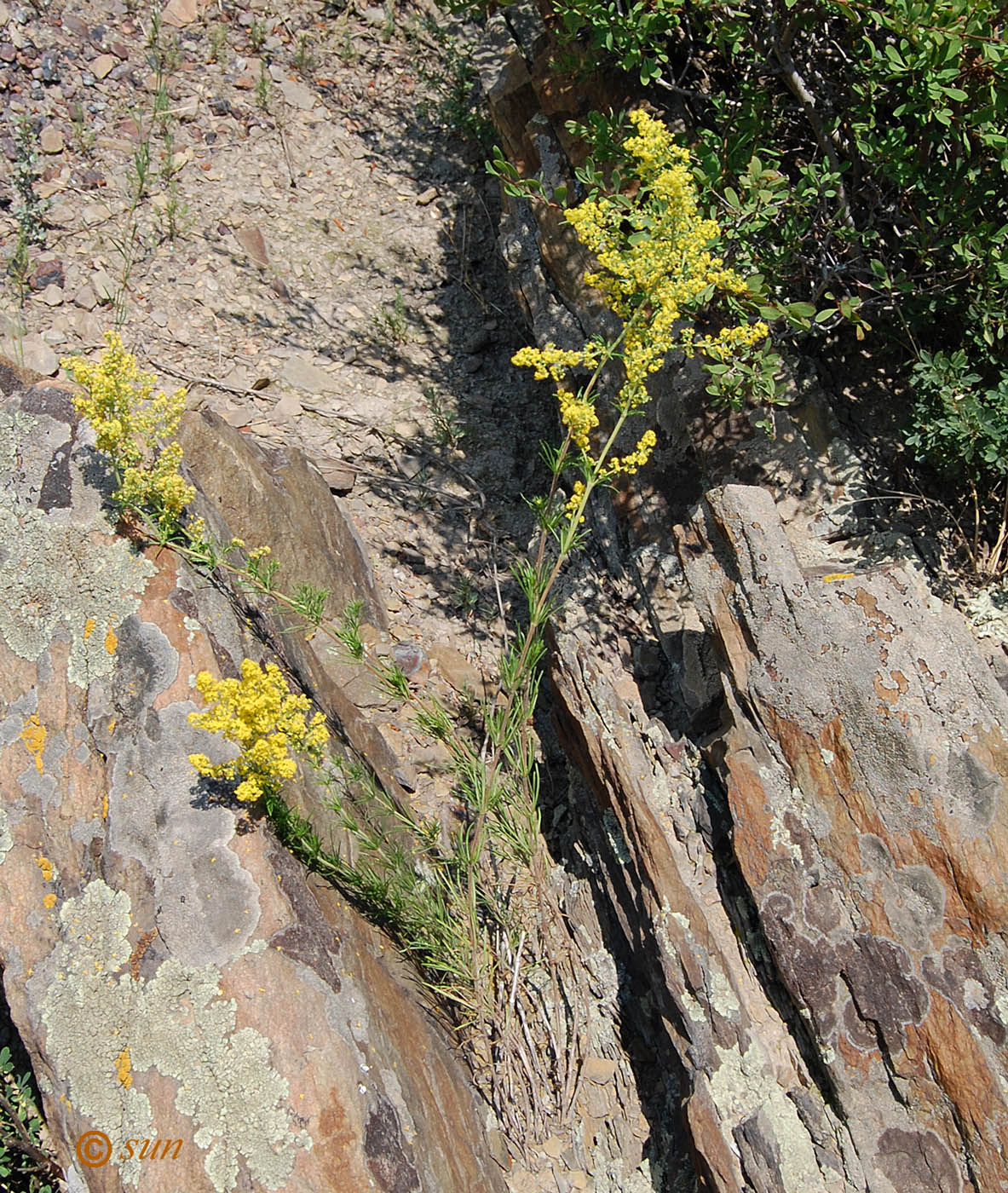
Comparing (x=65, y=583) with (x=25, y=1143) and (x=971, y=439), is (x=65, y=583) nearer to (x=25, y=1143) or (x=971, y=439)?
(x=25, y=1143)

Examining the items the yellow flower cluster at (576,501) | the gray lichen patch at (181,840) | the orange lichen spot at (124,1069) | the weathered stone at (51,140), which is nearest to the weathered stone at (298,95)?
the weathered stone at (51,140)

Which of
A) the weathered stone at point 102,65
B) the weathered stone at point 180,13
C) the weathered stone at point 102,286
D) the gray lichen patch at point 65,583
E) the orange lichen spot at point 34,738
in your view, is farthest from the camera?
the weathered stone at point 180,13

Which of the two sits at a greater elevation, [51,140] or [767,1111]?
[51,140]

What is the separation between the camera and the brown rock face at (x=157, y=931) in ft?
8.70

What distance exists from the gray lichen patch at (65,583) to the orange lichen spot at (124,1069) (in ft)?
3.80

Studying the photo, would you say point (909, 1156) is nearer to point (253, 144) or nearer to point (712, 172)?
point (712, 172)

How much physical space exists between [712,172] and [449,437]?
193 cm

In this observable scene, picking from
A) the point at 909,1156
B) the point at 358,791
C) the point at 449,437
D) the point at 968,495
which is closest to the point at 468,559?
the point at 449,437

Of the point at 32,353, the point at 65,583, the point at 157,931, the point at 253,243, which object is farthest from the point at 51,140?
the point at 157,931

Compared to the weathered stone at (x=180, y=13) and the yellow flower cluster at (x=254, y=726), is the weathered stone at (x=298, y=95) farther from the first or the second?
the yellow flower cluster at (x=254, y=726)

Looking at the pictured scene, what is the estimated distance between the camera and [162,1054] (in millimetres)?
2689

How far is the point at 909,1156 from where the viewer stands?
2.84 meters

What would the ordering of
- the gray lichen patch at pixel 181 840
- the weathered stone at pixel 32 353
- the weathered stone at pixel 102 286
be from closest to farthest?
the gray lichen patch at pixel 181 840
the weathered stone at pixel 32 353
the weathered stone at pixel 102 286

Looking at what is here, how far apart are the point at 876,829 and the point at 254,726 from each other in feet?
6.84
